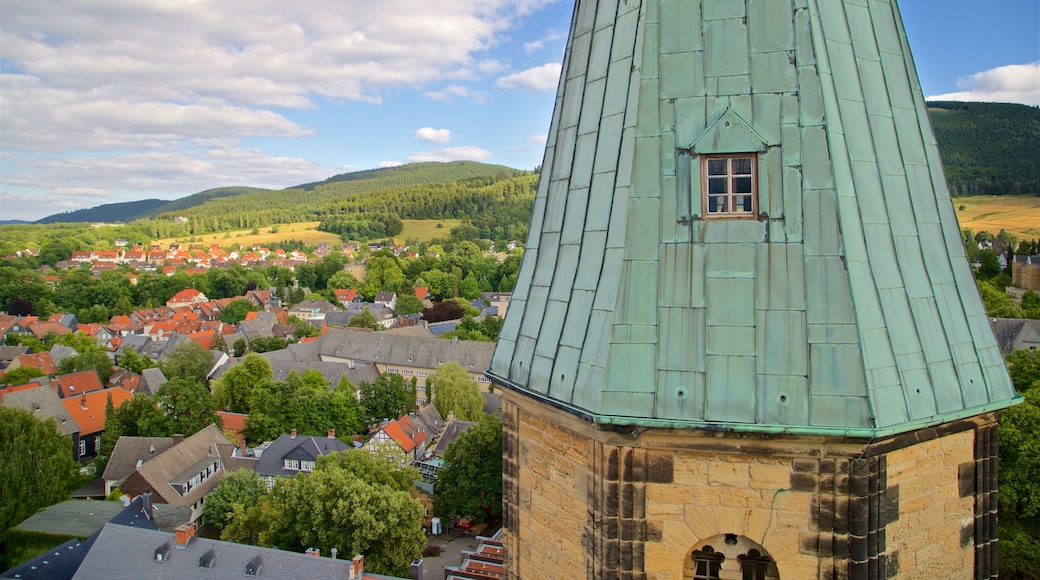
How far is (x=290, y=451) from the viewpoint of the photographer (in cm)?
4231

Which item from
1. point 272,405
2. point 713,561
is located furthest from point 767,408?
point 272,405

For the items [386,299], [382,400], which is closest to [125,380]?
[382,400]

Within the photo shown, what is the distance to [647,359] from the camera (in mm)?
5363

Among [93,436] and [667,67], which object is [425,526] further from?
[667,67]

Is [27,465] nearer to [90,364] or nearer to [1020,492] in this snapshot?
[90,364]

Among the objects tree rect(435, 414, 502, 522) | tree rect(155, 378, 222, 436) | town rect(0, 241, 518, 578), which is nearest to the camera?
town rect(0, 241, 518, 578)

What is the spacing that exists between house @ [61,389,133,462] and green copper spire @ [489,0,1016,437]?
194 ft

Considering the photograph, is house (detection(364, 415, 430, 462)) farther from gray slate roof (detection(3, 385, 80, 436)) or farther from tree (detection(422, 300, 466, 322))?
tree (detection(422, 300, 466, 322))

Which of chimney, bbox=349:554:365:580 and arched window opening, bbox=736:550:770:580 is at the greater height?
arched window opening, bbox=736:550:770:580

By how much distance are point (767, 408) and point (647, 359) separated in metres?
0.92

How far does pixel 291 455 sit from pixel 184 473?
20.0ft

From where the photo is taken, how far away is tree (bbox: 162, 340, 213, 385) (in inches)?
2675

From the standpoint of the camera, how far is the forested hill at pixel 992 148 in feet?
382

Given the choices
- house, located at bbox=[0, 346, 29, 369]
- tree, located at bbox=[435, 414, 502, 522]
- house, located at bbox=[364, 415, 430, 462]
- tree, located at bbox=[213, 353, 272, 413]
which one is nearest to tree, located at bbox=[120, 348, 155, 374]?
house, located at bbox=[0, 346, 29, 369]
